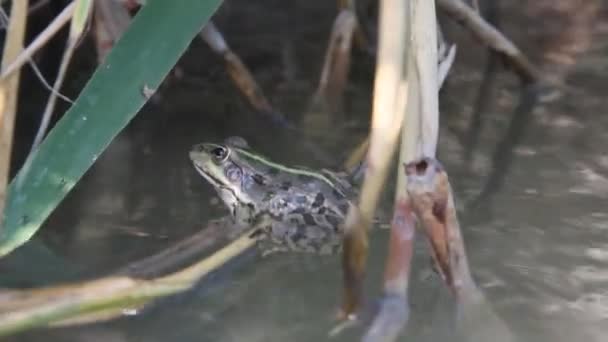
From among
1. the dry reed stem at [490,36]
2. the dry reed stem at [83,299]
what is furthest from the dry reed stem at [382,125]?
the dry reed stem at [490,36]

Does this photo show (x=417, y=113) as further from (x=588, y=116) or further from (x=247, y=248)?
(x=588, y=116)

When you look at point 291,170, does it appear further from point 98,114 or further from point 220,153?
point 98,114

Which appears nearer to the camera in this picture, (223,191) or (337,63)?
(223,191)

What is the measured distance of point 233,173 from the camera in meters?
1.56

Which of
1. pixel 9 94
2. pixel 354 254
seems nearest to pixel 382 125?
pixel 354 254

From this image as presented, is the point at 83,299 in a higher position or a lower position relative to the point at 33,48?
lower

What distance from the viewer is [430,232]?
1.04 meters

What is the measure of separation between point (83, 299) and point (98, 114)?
217 mm

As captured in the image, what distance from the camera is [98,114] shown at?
1065mm

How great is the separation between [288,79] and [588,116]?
0.58 metres

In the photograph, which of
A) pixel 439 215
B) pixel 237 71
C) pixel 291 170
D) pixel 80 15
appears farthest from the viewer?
pixel 237 71

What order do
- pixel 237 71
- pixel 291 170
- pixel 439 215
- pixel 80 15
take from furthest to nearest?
pixel 237 71 < pixel 291 170 < pixel 80 15 < pixel 439 215

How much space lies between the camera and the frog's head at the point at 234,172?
1.54 meters

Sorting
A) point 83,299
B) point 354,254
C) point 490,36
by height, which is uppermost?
point 490,36
